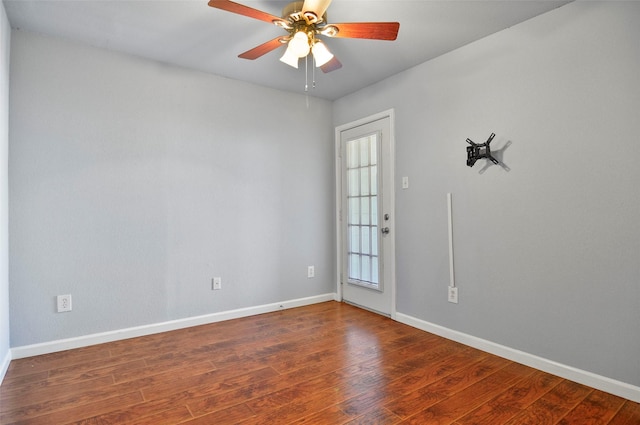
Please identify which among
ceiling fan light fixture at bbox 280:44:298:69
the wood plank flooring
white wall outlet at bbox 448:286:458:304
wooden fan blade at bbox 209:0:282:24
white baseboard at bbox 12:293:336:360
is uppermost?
wooden fan blade at bbox 209:0:282:24

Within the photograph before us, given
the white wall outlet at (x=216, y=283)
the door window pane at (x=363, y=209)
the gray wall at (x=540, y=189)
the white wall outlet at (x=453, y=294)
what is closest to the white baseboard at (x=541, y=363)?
the gray wall at (x=540, y=189)

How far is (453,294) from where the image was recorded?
2.86m

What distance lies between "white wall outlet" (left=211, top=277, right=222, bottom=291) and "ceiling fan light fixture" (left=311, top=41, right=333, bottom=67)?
7.19ft

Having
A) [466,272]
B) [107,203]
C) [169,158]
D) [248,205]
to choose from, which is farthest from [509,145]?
[107,203]

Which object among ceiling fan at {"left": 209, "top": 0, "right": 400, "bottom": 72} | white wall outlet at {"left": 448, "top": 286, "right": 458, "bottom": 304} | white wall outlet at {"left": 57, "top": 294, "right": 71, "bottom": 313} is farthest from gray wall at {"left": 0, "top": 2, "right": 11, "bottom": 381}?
white wall outlet at {"left": 448, "top": 286, "right": 458, "bottom": 304}

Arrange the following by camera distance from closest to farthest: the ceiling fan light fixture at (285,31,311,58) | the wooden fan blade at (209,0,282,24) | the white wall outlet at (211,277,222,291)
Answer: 1. the wooden fan blade at (209,0,282,24)
2. the ceiling fan light fixture at (285,31,311,58)
3. the white wall outlet at (211,277,222,291)

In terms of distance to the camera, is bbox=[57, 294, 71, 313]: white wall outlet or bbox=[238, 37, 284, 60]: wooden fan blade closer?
bbox=[238, 37, 284, 60]: wooden fan blade

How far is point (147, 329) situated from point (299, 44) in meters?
2.62

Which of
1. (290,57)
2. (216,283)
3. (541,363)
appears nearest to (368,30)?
(290,57)

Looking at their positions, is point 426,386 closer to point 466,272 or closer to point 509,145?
point 466,272

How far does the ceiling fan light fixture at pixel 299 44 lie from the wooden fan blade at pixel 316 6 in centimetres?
18

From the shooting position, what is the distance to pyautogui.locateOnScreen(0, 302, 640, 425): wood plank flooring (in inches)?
70.3

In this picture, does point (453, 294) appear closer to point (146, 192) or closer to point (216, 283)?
point (216, 283)

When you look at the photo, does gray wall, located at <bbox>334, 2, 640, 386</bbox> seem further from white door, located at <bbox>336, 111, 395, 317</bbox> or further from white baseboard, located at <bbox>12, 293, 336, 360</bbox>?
white baseboard, located at <bbox>12, 293, 336, 360</bbox>
